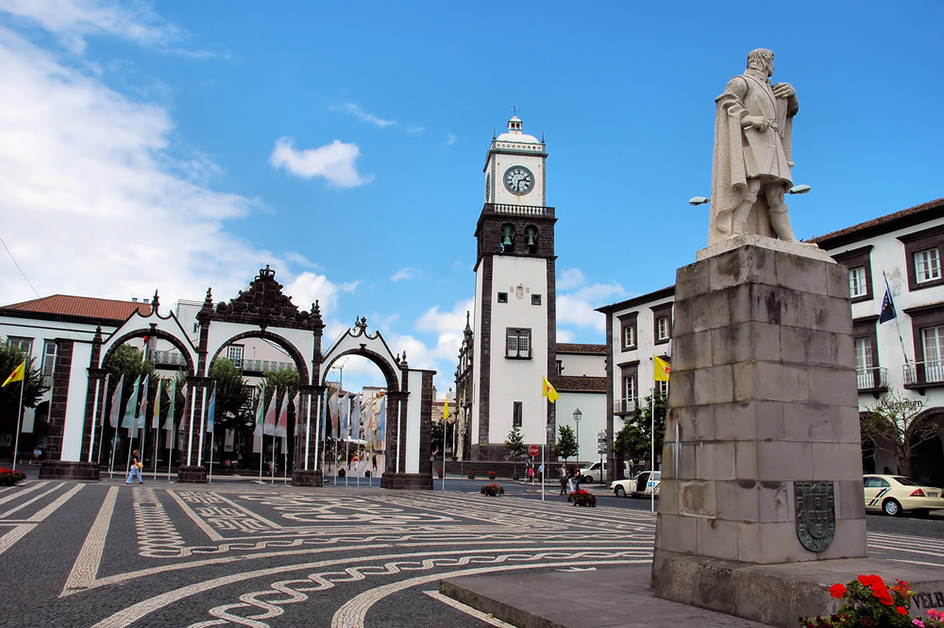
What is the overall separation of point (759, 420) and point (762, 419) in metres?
0.04

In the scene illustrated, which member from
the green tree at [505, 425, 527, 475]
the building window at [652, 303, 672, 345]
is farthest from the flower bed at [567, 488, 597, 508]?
the green tree at [505, 425, 527, 475]

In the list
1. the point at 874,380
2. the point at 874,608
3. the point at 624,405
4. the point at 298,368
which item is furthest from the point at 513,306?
the point at 874,608

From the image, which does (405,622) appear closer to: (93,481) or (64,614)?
(64,614)

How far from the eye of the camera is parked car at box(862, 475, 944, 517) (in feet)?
70.9

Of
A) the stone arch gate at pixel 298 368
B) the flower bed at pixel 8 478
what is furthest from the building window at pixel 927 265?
the flower bed at pixel 8 478

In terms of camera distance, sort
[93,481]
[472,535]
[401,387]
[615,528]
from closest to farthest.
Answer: [472,535]
[615,528]
[93,481]
[401,387]

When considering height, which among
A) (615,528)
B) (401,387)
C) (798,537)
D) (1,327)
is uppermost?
(1,327)

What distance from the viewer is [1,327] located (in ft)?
158

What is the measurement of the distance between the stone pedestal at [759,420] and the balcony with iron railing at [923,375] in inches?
896

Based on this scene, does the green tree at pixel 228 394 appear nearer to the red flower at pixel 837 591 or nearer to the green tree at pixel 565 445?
the green tree at pixel 565 445

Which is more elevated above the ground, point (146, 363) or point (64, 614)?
point (146, 363)

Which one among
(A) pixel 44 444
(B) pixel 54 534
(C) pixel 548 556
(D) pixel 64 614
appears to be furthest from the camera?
(A) pixel 44 444

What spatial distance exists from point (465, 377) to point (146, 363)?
2910cm

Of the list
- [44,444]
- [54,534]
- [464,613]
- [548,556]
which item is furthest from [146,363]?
[464,613]
